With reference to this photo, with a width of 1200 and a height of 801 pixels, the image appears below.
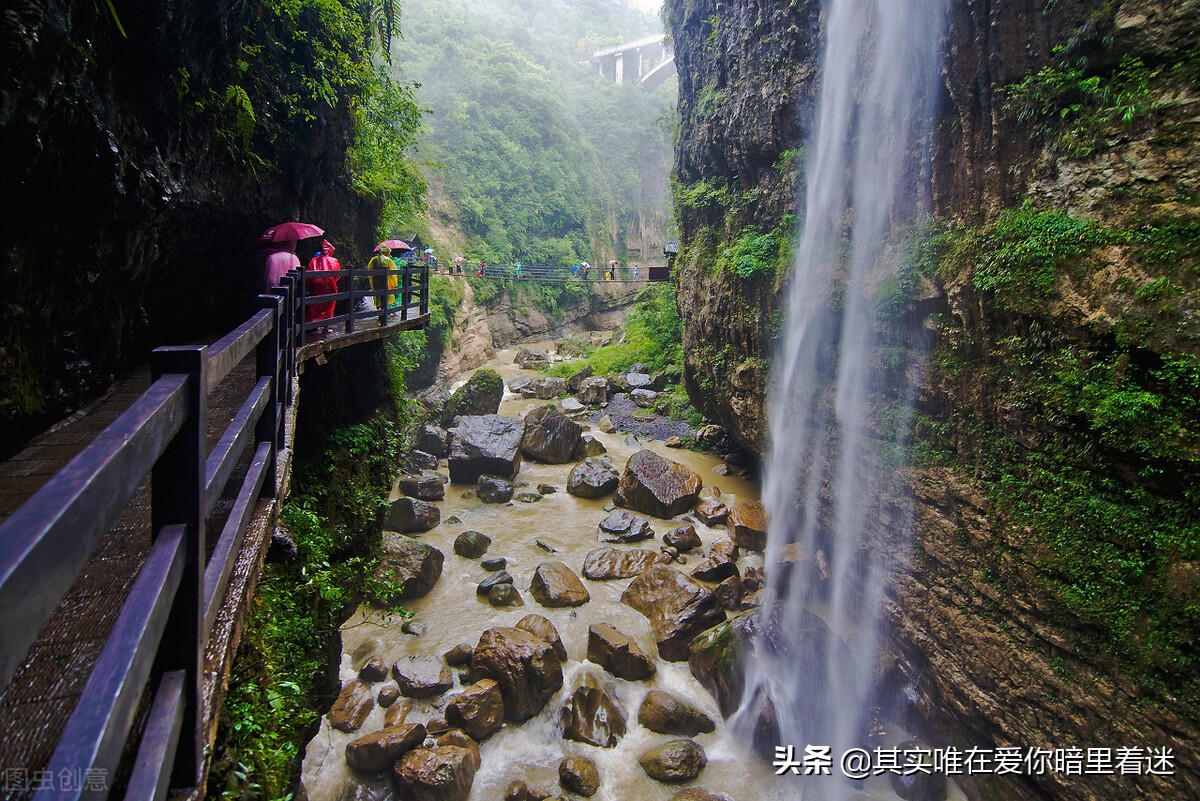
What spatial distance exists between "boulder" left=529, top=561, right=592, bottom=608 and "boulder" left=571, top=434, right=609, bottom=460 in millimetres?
5884

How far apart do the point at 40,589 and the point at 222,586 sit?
1.50 meters

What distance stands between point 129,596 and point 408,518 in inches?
420

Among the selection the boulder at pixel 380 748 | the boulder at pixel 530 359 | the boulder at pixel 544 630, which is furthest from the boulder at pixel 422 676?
the boulder at pixel 530 359

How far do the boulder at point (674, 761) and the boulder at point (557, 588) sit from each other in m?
2.81

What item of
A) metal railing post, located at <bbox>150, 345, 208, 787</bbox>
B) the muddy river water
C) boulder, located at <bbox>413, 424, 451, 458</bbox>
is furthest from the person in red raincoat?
boulder, located at <bbox>413, 424, 451, 458</bbox>

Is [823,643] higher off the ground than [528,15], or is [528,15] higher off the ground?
[528,15]

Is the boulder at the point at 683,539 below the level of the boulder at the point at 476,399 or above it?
below

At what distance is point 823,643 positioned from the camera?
27.0 ft

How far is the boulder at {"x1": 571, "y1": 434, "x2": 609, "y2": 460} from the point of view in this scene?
15812 millimetres

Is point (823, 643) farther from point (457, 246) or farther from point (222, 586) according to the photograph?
point (457, 246)

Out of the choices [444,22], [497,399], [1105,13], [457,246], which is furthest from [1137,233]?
[444,22]

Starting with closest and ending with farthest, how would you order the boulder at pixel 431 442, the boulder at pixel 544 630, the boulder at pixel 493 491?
the boulder at pixel 544 630 < the boulder at pixel 493 491 < the boulder at pixel 431 442

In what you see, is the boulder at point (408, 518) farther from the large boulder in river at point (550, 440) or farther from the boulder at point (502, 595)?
the large boulder in river at point (550, 440)

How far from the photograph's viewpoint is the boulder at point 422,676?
24.9 feet
